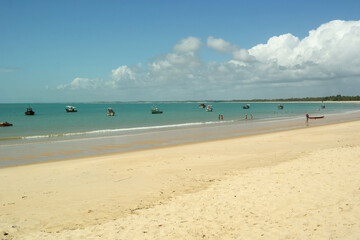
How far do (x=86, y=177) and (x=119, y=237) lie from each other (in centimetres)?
710

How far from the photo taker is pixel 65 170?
15.2 metres

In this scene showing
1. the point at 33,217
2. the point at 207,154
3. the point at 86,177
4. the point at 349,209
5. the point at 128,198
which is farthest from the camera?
the point at 207,154

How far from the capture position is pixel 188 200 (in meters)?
9.49

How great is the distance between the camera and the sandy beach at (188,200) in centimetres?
726

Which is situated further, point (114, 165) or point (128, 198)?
point (114, 165)

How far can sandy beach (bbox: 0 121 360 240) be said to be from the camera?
7258 millimetres

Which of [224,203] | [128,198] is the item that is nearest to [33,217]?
[128,198]

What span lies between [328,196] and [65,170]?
12.1 metres

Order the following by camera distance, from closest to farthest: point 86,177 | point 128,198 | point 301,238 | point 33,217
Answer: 1. point 301,238
2. point 33,217
3. point 128,198
4. point 86,177

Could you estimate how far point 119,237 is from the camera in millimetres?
7066

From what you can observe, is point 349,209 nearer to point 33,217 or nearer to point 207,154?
point 33,217

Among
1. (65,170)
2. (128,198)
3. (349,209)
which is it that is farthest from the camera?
(65,170)

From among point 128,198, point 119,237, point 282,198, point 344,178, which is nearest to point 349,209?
point 282,198

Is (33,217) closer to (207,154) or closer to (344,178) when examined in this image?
(344,178)
